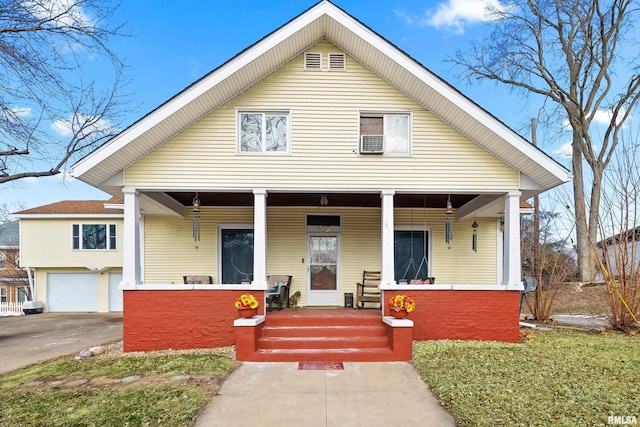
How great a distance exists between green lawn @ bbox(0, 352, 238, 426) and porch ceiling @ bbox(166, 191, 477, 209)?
150 inches

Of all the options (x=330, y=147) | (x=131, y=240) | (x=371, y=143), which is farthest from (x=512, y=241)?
(x=131, y=240)

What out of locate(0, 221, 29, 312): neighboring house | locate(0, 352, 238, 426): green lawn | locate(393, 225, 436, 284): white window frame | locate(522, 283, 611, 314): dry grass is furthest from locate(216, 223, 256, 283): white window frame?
locate(0, 221, 29, 312): neighboring house

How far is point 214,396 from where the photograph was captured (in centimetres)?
480

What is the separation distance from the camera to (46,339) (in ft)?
32.6

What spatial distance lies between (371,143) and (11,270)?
31.0 m

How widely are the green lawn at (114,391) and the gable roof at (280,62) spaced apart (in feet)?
11.0

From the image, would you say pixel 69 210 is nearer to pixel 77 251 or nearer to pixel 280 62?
pixel 77 251

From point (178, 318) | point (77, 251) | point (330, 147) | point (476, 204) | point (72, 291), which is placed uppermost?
point (330, 147)

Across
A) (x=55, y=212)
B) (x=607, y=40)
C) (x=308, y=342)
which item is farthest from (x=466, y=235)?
(x=55, y=212)

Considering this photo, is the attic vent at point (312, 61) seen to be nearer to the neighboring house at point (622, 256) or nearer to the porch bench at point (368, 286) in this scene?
the porch bench at point (368, 286)

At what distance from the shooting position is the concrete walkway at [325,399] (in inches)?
164

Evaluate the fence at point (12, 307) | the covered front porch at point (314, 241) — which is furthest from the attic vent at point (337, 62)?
the fence at point (12, 307)

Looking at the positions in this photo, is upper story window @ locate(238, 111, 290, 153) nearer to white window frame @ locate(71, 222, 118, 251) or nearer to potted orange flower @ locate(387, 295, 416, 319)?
potted orange flower @ locate(387, 295, 416, 319)

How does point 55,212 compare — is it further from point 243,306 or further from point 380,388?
point 380,388
